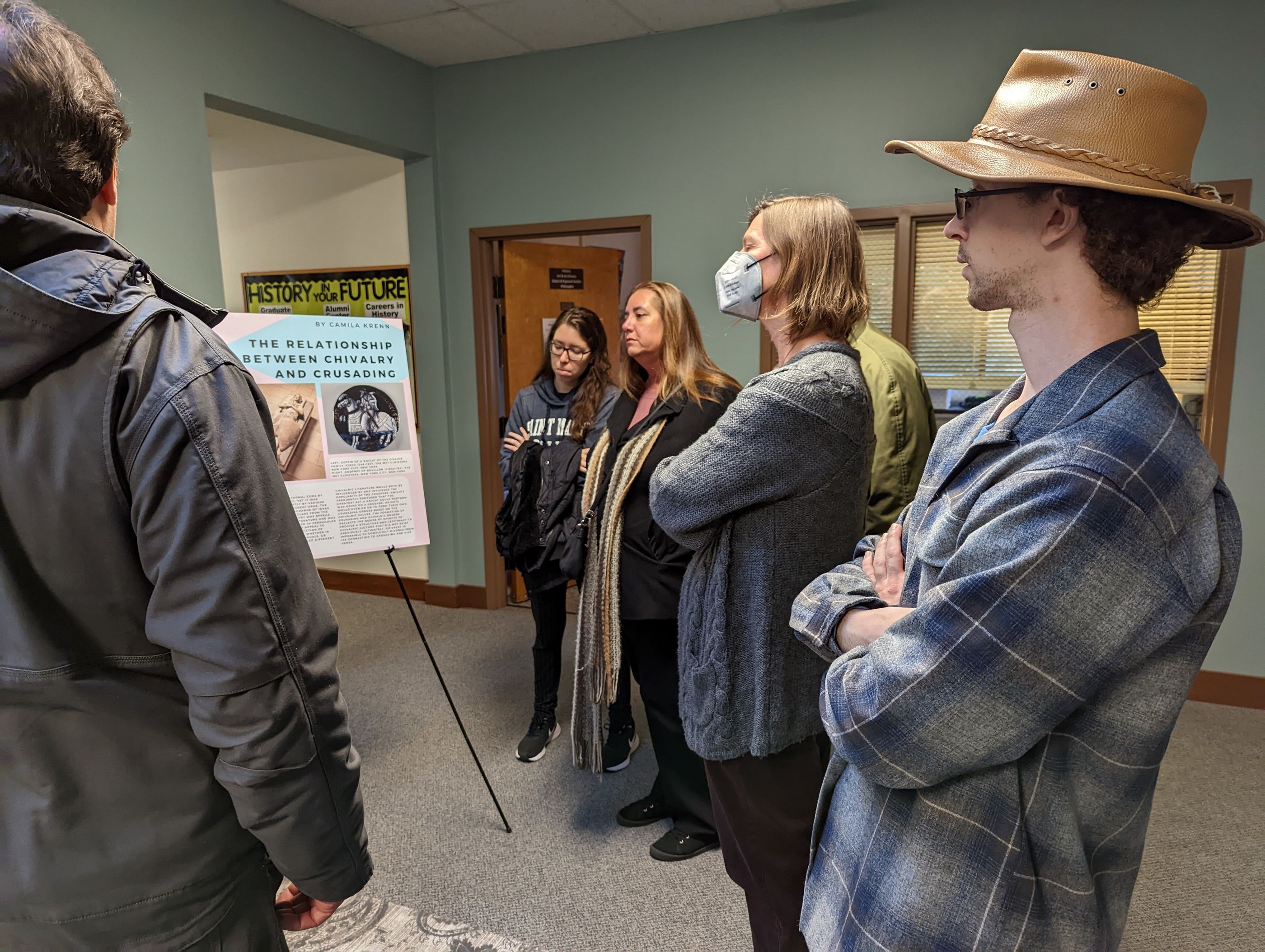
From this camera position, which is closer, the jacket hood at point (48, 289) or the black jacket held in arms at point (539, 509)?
the jacket hood at point (48, 289)

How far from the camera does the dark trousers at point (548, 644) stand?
108 inches

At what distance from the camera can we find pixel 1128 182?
75 cm

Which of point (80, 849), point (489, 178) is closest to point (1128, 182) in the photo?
point (80, 849)

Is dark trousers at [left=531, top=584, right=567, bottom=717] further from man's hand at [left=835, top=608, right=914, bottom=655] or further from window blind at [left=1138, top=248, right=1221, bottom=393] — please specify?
window blind at [left=1138, top=248, right=1221, bottom=393]

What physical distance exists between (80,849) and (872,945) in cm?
86

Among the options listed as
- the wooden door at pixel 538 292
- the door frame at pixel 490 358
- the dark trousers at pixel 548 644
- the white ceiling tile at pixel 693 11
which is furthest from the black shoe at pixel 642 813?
the white ceiling tile at pixel 693 11

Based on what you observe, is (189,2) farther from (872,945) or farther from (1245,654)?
(1245,654)

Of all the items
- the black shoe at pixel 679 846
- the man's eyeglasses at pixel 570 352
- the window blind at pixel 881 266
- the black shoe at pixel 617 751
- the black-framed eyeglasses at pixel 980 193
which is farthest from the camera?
the window blind at pixel 881 266

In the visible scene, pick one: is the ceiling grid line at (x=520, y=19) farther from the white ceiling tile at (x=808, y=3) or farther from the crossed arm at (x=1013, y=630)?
the crossed arm at (x=1013, y=630)

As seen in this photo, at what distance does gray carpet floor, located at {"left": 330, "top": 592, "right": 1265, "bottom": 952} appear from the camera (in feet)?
6.18

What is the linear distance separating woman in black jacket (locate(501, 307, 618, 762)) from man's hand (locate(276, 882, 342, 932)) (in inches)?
63.7

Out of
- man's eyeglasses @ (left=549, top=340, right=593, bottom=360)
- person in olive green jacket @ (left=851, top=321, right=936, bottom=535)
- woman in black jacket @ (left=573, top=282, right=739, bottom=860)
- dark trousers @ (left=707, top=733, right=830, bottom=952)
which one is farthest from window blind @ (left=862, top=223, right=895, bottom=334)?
dark trousers @ (left=707, top=733, right=830, bottom=952)

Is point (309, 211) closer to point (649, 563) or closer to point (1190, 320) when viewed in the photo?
point (649, 563)

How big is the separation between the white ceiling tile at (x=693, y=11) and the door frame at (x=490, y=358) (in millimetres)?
897
